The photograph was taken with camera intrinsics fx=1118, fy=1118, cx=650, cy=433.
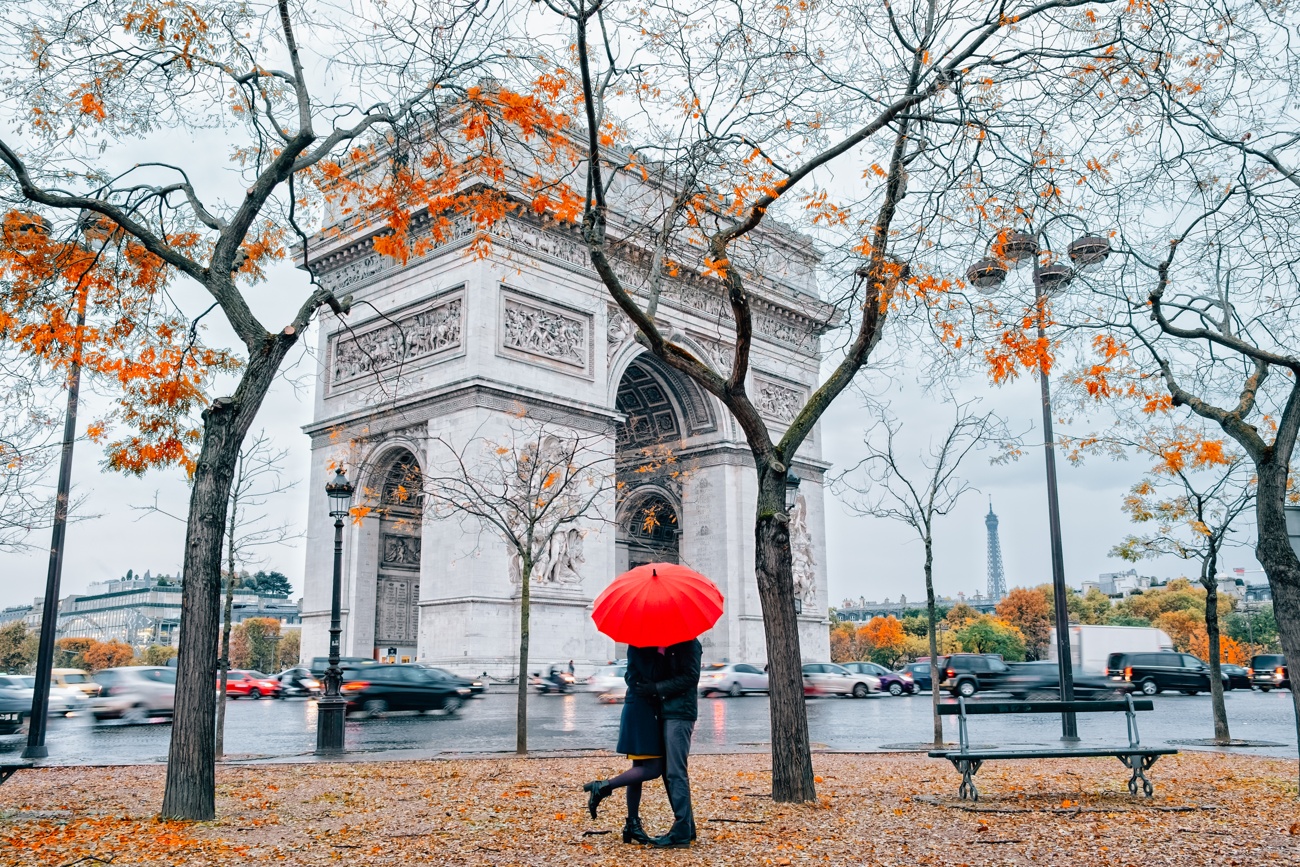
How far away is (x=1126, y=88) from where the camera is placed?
10.6 m

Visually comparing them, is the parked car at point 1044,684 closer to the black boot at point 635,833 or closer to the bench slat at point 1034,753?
the bench slat at point 1034,753

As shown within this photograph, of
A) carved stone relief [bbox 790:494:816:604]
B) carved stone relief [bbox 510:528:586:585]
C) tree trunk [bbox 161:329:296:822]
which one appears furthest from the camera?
carved stone relief [bbox 790:494:816:604]

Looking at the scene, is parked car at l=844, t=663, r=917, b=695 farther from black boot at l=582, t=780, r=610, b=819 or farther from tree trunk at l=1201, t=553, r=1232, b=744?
black boot at l=582, t=780, r=610, b=819

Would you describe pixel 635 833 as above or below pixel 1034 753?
below

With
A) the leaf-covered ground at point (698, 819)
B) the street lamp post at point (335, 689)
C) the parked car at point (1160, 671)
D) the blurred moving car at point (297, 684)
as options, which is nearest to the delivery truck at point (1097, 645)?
the parked car at point (1160, 671)

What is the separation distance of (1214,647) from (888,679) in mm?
21207

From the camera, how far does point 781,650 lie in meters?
9.34

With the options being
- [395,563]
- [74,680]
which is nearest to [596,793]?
[395,563]

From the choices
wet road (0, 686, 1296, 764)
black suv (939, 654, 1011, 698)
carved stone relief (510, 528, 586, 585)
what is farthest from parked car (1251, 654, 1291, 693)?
carved stone relief (510, 528, 586, 585)

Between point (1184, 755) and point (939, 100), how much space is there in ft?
29.9

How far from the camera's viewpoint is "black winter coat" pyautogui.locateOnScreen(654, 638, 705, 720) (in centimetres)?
707

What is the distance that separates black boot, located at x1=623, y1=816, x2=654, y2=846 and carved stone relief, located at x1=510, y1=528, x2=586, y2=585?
2366cm

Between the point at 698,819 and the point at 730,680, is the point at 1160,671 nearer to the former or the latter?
the point at 730,680

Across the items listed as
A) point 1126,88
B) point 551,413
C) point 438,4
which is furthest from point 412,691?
point 1126,88
